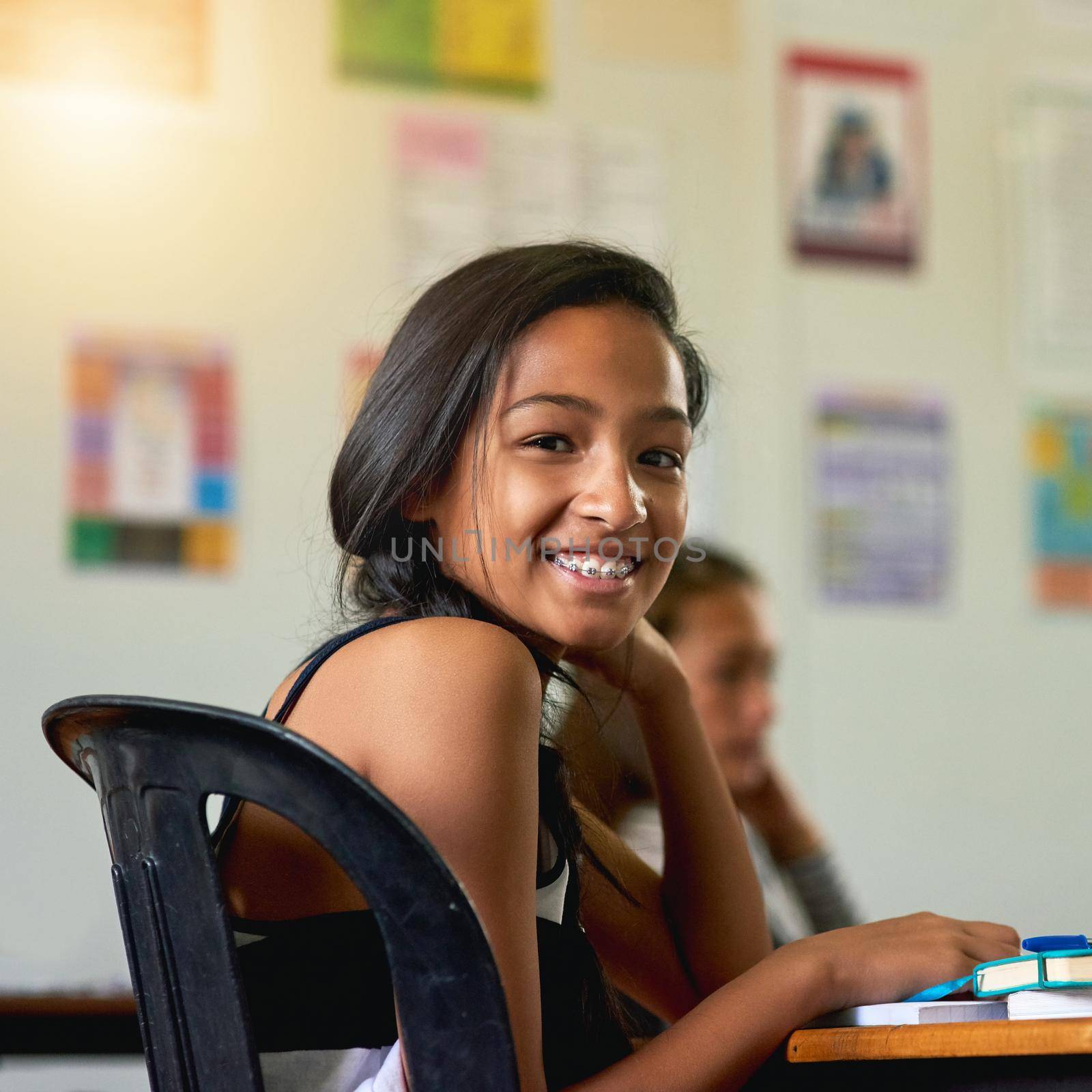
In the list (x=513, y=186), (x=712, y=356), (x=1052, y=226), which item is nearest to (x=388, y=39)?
(x=513, y=186)

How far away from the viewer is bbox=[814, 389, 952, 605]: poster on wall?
265 cm

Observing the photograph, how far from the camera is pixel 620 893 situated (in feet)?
3.72

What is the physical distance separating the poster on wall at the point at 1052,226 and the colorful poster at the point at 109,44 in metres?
1.50

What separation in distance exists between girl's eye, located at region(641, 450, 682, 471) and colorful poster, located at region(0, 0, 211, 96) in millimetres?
1611

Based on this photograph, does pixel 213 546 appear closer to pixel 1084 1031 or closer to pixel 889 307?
pixel 889 307

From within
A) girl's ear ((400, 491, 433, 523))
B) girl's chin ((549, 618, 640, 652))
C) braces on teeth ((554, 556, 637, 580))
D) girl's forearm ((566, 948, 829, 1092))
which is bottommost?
girl's forearm ((566, 948, 829, 1092))

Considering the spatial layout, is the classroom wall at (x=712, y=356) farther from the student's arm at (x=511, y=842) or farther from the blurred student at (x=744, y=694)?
the student's arm at (x=511, y=842)

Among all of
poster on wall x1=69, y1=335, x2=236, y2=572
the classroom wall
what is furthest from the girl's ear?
poster on wall x1=69, y1=335, x2=236, y2=572

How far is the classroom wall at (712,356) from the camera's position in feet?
7.30

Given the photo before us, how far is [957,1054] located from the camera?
2.16ft

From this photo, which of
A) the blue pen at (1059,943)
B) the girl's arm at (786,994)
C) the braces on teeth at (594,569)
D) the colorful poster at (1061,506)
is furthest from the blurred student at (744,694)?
the blue pen at (1059,943)

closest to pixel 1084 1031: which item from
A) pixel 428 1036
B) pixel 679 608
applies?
pixel 428 1036

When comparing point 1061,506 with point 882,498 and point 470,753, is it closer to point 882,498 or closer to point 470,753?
point 882,498

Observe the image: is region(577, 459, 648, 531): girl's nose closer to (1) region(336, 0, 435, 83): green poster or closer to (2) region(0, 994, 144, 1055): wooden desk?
(2) region(0, 994, 144, 1055): wooden desk
